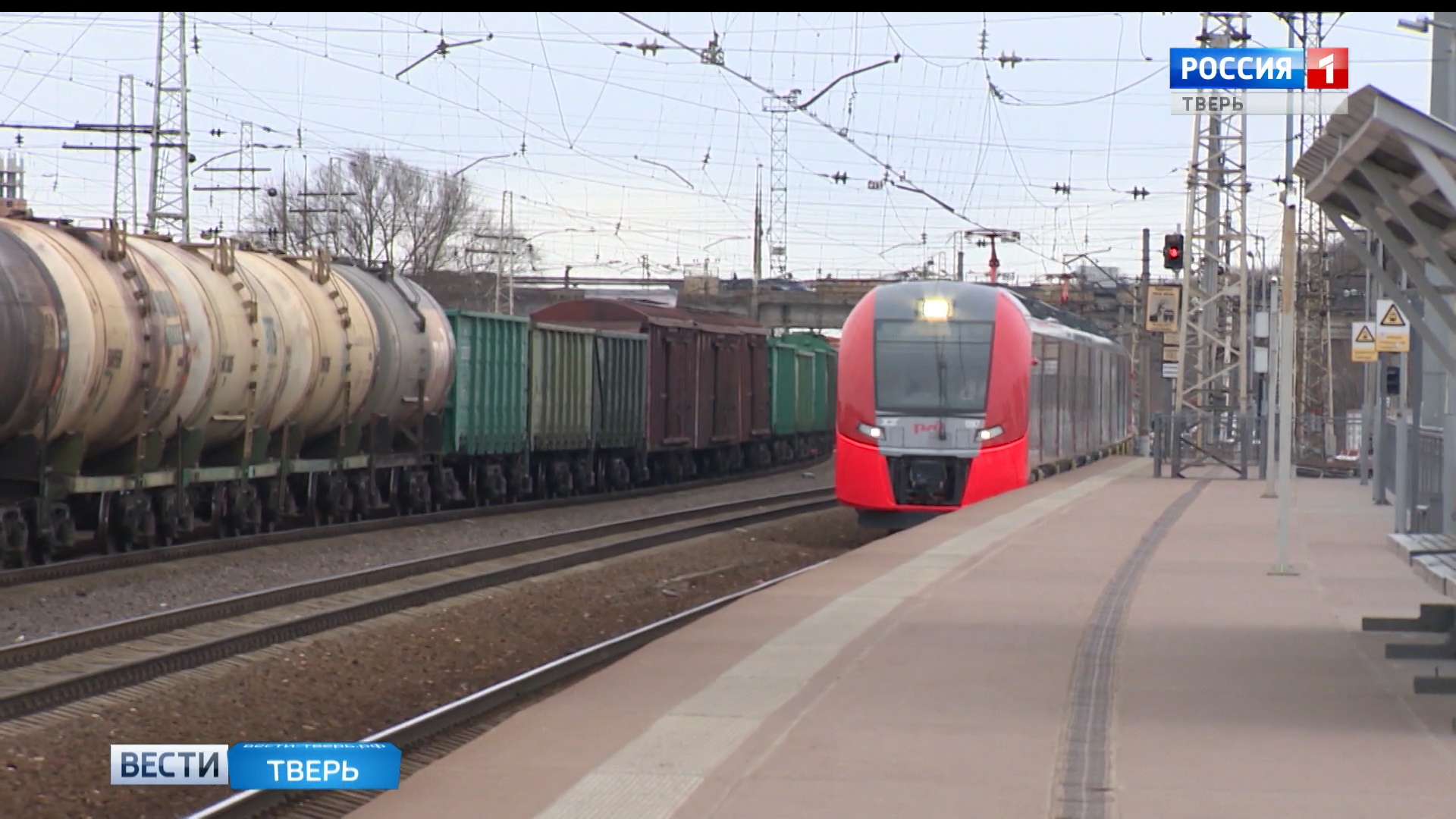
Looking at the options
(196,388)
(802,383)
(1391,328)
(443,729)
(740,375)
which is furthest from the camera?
(802,383)

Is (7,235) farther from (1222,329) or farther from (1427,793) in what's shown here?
(1222,329)

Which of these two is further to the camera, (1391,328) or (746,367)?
(746,367)

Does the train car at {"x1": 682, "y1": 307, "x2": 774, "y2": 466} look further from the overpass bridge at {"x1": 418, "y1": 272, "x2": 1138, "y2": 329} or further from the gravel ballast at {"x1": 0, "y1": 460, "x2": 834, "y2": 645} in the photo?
the overpass bridge at {"x1": 418, "y1": 272, "x2": 1138, "y2": 329}

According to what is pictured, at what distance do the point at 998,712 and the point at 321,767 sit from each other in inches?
123

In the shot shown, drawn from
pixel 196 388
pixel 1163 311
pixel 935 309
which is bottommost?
pixel 196 388

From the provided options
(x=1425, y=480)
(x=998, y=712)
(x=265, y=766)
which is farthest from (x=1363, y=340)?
(x=265, y=766)

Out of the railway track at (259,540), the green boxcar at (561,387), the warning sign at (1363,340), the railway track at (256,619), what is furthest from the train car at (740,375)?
the railway track at (256,619)

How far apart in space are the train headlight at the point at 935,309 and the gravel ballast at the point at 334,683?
4.35m

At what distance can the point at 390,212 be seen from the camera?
67.1m

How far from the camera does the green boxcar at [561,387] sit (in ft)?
93.4

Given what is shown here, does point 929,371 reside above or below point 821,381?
above

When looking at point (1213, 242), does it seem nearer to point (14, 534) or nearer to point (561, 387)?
point (561, 387)

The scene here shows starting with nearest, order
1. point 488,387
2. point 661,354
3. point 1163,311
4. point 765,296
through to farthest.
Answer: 1. point 488,387
2. point 661,354
3. point 1163,311
4. point 765,296

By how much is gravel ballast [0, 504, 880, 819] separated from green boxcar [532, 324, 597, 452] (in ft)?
32.7
